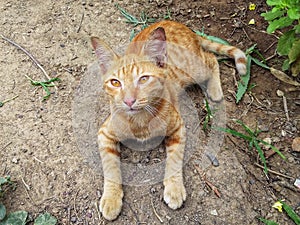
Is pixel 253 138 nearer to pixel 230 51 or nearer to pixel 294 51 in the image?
pixel 294 51

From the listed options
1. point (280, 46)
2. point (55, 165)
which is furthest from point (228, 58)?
point (55, 165)

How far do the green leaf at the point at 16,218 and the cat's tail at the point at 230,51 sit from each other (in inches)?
76.3

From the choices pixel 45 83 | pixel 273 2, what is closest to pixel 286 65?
pixel 273 2

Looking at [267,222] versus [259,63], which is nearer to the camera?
[267,222]

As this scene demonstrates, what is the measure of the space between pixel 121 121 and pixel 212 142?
2.34 feet

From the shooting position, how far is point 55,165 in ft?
9.05

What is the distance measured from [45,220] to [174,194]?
84 centimetres

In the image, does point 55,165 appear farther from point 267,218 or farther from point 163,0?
point 163,0

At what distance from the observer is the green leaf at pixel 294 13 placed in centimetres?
246

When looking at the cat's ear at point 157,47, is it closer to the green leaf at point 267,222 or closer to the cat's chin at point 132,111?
the cat's chin at point 132,111

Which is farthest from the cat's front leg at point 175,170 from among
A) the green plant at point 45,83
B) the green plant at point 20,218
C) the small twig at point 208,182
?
the green plant at point 45,83

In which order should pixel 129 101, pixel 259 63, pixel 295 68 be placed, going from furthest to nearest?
1. pixel 259 63
2. pixel 295 68
3. pixel 129 101

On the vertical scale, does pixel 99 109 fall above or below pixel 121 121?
below

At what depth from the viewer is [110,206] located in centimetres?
→ 244
